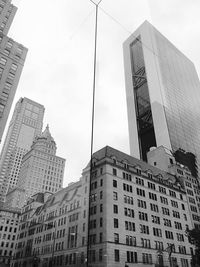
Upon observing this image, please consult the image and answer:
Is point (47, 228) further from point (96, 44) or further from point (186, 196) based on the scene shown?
point (186, 196)

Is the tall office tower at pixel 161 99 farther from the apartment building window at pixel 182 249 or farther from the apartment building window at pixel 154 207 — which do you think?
the apartment building window at pixel 182 249

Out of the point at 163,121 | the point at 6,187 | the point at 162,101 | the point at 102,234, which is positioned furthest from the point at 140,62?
the point at 102,234

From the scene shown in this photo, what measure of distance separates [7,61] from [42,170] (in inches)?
3424

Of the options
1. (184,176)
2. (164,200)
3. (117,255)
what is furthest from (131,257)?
(184,176)

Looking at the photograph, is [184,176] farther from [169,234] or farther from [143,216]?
[143,216]

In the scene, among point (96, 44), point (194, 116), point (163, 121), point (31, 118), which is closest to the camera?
point (96, 44)

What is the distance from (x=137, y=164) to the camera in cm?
5812

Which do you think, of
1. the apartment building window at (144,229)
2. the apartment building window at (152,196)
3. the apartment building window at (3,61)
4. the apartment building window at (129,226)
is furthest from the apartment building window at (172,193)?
the apartment building window at (3,61)

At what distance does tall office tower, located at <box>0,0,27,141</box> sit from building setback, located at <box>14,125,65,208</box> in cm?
8095

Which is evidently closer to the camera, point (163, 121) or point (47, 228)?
point (47, 228)

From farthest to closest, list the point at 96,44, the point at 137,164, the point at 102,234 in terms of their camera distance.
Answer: the point at 137,164, the point at 102,234, the point at 96,44

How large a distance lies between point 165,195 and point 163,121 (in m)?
61.4

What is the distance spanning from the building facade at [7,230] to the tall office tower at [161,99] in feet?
217

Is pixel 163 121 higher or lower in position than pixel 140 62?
lower
